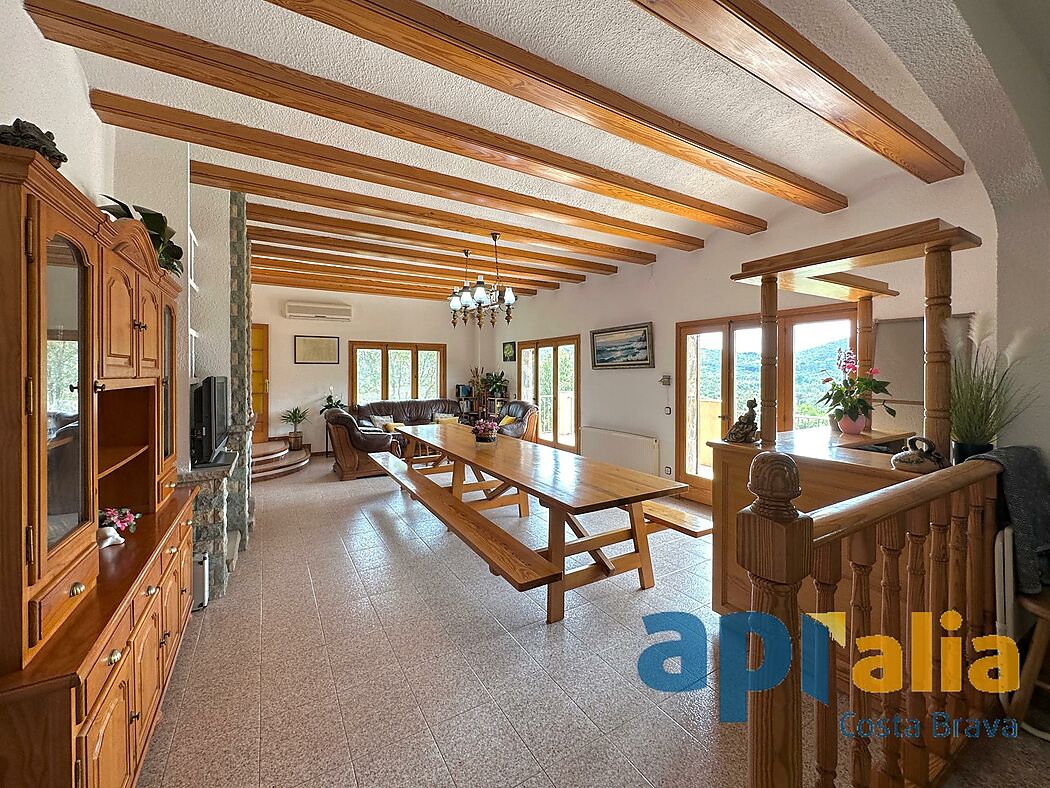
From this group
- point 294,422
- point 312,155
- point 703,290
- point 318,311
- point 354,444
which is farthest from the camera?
point 318,311

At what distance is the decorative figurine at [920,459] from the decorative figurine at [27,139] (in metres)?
2.60

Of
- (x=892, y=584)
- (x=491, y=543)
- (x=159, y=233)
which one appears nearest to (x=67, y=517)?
(x=159, y=233)

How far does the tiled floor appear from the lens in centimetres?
151

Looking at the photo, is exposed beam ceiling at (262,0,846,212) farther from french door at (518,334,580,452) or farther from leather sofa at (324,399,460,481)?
leather sofa at (324,399,460,481)

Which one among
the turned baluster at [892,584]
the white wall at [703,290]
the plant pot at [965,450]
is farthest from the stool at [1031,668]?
the white wall at [703,290]

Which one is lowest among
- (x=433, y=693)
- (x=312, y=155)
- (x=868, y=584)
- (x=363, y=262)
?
(x=433, y=693)

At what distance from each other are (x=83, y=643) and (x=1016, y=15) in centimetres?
329

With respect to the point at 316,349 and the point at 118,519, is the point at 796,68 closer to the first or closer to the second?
the point at 118,519

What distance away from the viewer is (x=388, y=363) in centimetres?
818

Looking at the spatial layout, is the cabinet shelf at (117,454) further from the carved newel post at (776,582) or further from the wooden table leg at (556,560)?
the carved newel post at (776,582)

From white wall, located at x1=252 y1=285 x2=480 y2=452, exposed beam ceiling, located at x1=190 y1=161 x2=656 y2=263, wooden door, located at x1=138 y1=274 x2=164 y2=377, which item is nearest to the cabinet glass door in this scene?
wooden door, located at x1=138 y1=274 x2=164 y2=377

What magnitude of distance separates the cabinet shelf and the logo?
199 centimetres

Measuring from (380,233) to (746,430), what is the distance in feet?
11.5

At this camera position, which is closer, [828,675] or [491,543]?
[828,675]
